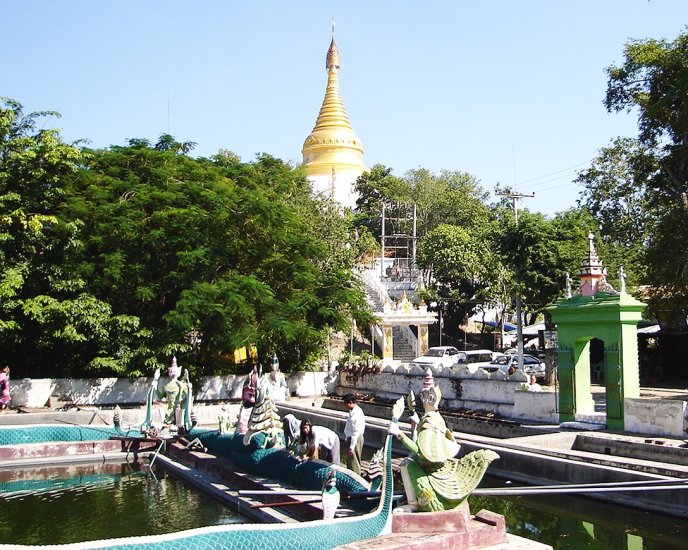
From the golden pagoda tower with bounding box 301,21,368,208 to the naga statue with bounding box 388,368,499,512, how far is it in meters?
48.0

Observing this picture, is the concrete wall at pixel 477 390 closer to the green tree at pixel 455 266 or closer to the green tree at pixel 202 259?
the green tree at pixel 202 259

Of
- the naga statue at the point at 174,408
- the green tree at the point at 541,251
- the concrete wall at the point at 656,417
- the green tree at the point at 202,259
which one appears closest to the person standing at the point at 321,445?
the naga statue at the point at 174,408

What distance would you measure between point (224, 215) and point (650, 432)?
15.3 meters

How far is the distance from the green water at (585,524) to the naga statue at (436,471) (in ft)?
10.6

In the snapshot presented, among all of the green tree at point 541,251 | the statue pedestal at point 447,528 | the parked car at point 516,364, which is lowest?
the statue pedestal at point 447,528

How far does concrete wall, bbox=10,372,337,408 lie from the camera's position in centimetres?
2405

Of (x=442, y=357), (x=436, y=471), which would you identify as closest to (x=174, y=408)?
(x=436, y=471)

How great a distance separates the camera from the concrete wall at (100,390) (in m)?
24.0

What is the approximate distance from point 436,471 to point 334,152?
52.3 m

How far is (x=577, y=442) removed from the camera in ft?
52.1

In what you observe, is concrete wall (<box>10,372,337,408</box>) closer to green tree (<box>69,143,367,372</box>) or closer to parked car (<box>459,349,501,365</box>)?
green tree (<box>69,143,367,372</box>)

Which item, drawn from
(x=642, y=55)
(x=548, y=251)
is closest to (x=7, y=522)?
(x=642, y=55)

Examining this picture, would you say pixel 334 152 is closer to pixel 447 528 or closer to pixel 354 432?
pixel 354 432

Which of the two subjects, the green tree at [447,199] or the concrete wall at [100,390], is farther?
the green tree at [447,199]
